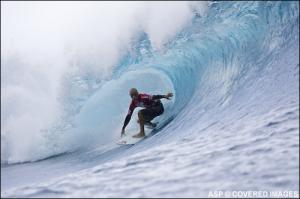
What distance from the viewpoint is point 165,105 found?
33.8ft

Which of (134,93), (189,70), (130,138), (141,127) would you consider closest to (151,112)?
(141,127)

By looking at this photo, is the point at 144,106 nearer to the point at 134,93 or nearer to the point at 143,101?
the point at 143,101

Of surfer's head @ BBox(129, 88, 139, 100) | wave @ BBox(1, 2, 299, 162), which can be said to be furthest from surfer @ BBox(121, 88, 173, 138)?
wave @ BBox(1, 2, 299, 162)

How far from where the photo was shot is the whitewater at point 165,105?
5.48 metres

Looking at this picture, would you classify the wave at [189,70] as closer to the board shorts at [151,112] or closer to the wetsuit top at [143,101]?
the board shorts at [151,112]

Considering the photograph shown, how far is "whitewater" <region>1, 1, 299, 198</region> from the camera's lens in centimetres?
548

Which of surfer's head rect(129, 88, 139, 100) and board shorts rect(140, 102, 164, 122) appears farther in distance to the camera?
board shorts rect(140, 102, 164, 122)

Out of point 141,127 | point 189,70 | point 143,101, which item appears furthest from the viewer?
point 189,70

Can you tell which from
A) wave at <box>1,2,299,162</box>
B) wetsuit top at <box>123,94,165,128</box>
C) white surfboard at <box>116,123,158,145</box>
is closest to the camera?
wave at <box>1,2,299,162</box>

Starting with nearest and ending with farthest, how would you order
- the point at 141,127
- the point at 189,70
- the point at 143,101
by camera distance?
the point at 141,127
the point at 143,101
the point at 189,70

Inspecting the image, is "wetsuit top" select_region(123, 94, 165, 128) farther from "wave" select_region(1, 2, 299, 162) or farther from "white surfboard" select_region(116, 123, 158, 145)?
"wave" select_region(1, 2, 299, 162)

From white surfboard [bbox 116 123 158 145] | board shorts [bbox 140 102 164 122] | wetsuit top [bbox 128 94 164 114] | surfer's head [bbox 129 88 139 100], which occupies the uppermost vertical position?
surfer's head [bbox 129 88 139 100]

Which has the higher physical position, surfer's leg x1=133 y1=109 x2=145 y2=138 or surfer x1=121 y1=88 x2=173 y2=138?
surfer x1=121 y1=88 x2=173 y2=138

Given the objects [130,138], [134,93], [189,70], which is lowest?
[130,138]
